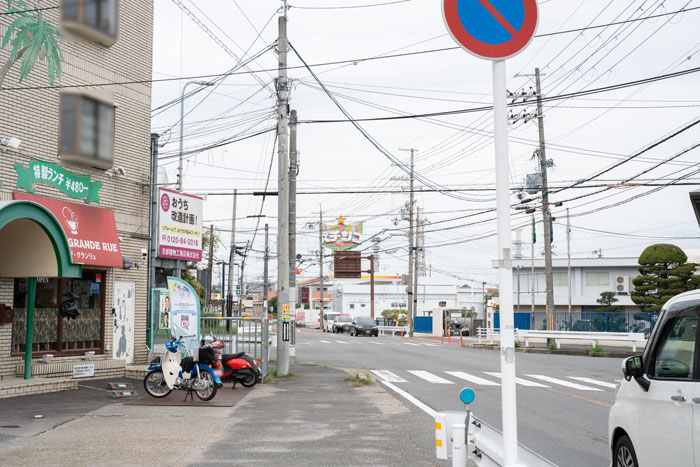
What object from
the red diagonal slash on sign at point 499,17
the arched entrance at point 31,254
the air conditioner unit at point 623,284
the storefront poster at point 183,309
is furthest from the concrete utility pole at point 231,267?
the red diagonal slash on sign at point 499,17

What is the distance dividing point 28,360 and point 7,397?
1.19 metres

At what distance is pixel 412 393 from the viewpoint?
16.4 m

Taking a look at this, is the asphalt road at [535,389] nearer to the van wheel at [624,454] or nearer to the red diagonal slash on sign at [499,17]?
the van wheel at [624,454]

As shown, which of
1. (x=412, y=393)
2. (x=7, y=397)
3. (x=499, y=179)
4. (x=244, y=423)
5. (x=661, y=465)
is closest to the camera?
(x=499, y=179)

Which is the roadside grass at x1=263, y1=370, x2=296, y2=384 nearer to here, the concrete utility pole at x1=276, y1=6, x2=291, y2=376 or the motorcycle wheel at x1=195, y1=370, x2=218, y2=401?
the concrete utility pole at x1=276, y1=6, x2=291, y2=376

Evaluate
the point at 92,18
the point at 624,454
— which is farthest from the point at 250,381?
the point at 92,18

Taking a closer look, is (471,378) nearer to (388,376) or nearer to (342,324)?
(388,376)

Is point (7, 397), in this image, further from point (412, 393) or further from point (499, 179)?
point (499, 179)

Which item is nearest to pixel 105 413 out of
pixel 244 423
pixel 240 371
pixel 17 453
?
pixel 244 423

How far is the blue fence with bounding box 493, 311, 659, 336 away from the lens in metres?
38.2

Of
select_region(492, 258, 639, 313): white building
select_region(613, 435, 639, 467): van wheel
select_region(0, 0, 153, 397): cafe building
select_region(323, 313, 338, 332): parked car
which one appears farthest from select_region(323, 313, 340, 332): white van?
select_region(613, 435, 639, 467): van wheel

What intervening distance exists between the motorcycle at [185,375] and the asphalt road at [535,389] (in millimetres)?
4683

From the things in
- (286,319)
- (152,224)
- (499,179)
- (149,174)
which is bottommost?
(286,319)

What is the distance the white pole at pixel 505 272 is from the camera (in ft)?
13.0
